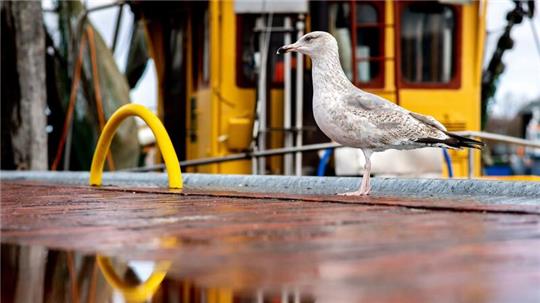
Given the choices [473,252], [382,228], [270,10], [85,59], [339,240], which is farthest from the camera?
[85,59]

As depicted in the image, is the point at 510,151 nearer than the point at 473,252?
No

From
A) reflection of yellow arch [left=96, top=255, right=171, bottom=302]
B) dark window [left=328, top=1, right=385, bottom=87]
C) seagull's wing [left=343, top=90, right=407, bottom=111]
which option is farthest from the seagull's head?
dark window [left=328, top=1, right=385, bottom=87]

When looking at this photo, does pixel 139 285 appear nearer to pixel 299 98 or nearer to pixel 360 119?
pixel 360 119

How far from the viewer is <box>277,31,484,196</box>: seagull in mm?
4168

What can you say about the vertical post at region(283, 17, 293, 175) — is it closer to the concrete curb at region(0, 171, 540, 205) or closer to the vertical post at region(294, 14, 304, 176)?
the vertical post at region(294, 14, 304, 176)

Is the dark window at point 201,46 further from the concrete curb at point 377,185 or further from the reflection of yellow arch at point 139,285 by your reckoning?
the reflection of yellow arch at point 139,285

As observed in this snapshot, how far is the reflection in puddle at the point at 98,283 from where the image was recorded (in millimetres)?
1483

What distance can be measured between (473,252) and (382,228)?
46cm

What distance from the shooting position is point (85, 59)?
11234 millimetres

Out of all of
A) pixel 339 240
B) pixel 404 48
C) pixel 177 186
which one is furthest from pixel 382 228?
pixel 404 48

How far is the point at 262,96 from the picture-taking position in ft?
25.8

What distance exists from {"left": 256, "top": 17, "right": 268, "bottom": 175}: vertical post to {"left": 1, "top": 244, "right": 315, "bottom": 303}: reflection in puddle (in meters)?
5.82

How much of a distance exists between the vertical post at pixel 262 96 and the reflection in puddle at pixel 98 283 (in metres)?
5.82

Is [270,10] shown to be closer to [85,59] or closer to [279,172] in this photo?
[279,172]
